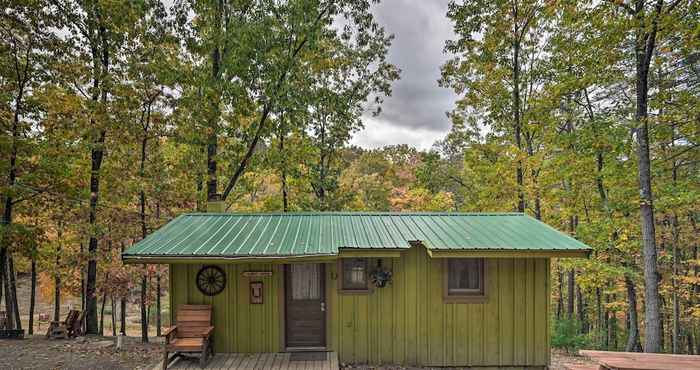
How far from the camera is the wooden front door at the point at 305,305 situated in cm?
591

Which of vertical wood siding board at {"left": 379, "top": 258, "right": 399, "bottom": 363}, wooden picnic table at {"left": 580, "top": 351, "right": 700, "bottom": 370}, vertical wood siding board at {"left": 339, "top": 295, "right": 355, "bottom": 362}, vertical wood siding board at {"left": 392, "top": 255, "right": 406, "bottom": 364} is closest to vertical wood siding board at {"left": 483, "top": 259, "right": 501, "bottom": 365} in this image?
vertical wood siding board at {"left": 392, "top": 255, "right": 406, "bottom": 364}

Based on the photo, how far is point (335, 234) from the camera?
600 centimetres

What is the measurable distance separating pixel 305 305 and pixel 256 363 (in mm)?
1207

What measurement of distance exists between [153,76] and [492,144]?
1060 centimetres

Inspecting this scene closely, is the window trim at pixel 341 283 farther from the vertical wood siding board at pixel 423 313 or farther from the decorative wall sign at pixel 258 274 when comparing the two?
the decorative wall sign at pixel 258 274

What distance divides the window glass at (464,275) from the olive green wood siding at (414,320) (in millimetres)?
184

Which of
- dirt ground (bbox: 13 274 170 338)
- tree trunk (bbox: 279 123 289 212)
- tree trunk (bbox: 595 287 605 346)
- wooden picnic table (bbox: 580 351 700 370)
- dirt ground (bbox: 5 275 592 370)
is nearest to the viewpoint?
wooden picnic table (bbox: 580 351 700 370)

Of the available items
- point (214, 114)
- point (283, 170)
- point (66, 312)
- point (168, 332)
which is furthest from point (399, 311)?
point (66, 312)

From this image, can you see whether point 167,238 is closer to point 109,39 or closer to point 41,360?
point 41,360

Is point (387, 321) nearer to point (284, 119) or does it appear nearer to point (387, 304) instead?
point (387, 304)

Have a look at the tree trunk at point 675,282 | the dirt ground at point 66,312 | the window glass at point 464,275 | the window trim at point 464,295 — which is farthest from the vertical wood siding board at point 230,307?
the dirt ground at point 66,312

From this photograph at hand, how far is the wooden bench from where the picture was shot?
5137 millimetres

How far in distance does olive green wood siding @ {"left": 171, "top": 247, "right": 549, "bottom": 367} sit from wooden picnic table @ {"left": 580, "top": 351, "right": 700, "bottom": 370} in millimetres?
1829

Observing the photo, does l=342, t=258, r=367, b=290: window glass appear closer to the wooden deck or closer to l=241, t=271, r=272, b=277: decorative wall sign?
the wooden deck
